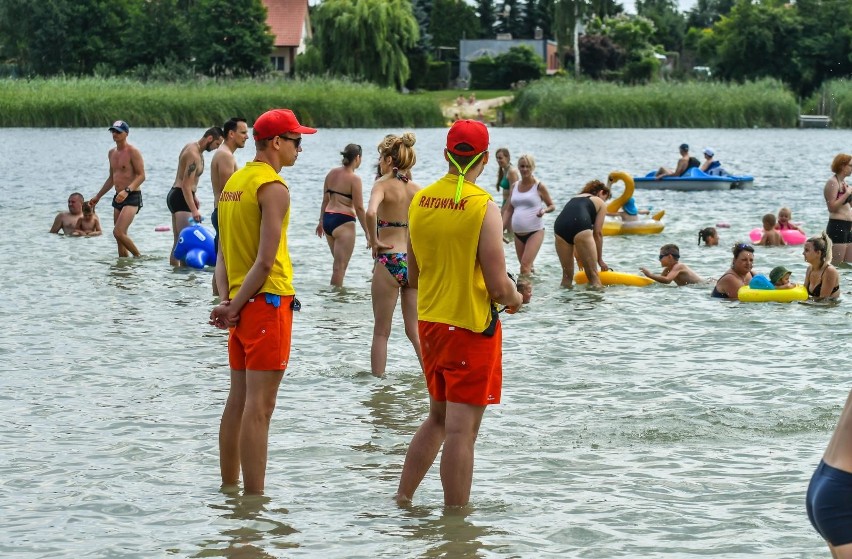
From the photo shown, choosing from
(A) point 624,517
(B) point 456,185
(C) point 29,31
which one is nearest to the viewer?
(B) point 456,185

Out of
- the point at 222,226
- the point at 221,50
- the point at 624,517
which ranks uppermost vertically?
the point at 221,50

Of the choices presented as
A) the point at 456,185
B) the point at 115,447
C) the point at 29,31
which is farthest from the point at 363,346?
the point at 29,31

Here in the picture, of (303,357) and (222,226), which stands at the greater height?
(222,226)

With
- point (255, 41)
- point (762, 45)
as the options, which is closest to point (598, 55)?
point (762, 45)

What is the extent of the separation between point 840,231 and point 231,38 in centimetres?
7173

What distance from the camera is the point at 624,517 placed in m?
6.38

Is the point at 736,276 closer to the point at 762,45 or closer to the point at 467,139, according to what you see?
the point at 467,139

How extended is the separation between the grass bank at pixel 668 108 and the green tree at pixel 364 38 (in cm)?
1066

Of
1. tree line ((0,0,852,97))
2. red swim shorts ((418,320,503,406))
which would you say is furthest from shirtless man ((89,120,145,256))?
tree line ((0,0,852,97))

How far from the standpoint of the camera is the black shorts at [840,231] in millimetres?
15695

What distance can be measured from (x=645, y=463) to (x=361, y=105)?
1852 inches

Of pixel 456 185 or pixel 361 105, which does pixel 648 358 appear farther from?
pixel 361 105

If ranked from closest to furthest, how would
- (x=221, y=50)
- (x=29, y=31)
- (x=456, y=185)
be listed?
(x=456, y=185), (x=221, y=50), (x=29, y=31)

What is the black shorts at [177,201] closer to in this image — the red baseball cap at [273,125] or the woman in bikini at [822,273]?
the woman in bikini at [822,273]
